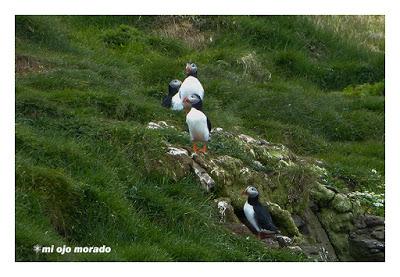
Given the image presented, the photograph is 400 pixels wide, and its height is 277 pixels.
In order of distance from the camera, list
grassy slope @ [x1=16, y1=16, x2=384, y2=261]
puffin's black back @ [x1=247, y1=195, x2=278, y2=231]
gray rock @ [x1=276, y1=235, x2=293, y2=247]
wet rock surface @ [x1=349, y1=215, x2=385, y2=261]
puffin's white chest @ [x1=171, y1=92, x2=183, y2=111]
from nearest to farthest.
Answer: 1. grassy slope @ [x1=16, y1=16, x2=384, y2=261]
2. puffin's black back @ [x1=247, y1=195, x2=278, y2=231]
3. gray rock @ [x1=276, y1=235, x2=293, y2=247]
4. wet rock surface @ [x1=349, y1=215, x2=385, y2=261]
5. puffin's white chest @ [x1=171, y1=92, x2=183, y2=111]

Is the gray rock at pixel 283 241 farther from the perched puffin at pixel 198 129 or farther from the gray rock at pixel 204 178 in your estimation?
the perched puffin at pixel 198 129

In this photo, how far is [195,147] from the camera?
12.2m

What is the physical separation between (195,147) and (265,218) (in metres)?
1.55

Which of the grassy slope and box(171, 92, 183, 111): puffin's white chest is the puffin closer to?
box(171, 92, 183, 111): puffin's white chest

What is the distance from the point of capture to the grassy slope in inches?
392

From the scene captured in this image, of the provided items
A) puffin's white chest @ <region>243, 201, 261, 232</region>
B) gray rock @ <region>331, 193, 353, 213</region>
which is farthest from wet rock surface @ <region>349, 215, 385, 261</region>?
puffin's white chest @ <region>243, 201, 261, 232</region>

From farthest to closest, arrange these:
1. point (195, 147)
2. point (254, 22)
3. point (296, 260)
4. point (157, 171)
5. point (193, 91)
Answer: point (254, 22) → point (193, 91) → point (195, 147) → point (157, 171) → point (296, 260)

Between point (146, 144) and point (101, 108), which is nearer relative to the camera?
point (146, 144)

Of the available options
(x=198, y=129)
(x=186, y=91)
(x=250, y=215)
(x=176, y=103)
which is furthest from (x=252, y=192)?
(x=186, y=91)

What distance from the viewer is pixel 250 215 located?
446 inches

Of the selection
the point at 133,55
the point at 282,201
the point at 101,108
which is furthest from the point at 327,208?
the point at 133,55

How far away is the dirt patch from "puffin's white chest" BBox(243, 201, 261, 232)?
5.46 metres

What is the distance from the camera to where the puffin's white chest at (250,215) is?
11281 mm

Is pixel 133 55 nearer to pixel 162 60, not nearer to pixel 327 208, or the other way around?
pixel 162 60
